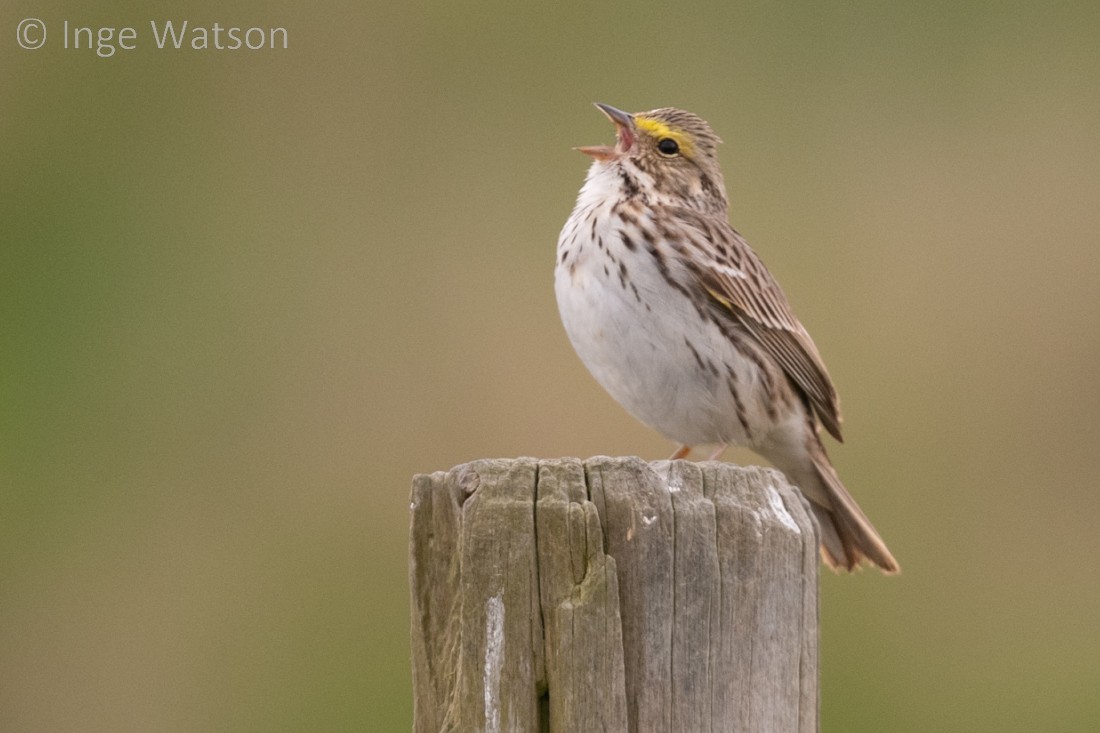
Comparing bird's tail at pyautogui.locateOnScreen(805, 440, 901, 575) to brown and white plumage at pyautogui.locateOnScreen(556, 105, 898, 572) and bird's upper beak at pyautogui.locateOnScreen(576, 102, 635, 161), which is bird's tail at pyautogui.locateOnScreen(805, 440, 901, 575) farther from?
bird's upper beak at pyautogui.locateOnScreen(576, 102, 635, 161)

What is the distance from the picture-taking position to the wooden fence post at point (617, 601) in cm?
348

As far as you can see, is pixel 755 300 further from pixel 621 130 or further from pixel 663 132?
pixel 621 130

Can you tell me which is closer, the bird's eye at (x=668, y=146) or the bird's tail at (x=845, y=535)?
the bird's tail at (x=845, y=535)

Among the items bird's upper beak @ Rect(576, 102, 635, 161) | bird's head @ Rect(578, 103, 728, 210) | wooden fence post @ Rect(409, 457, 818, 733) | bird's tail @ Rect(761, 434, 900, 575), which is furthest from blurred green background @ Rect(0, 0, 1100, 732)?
wooden fence post @ Rect(409, 457, 818, 733)

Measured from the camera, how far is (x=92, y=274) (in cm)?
1052

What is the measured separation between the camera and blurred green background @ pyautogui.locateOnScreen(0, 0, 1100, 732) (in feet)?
30.0

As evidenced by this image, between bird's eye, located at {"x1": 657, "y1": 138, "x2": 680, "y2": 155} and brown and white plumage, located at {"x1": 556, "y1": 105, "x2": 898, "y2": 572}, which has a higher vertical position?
bird's eye, located at {"x1": 657, "y1": 138, "x2": 680, "y2": 155}

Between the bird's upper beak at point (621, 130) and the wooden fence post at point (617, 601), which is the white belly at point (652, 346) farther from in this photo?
the wooden fence post at point (617, 601)

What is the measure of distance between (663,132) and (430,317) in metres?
2.82

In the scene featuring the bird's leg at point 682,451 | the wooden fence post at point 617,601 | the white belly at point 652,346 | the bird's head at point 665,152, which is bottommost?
the wooden fence post at point 617,601

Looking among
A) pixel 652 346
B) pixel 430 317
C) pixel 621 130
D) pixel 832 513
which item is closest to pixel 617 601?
pixel 652 346

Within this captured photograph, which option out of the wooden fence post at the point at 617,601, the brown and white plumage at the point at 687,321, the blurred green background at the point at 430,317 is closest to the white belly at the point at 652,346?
the brown and white plumage at the point at 687,321

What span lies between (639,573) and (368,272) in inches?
265

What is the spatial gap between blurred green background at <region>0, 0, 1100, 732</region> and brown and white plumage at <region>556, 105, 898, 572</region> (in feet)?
5.85
